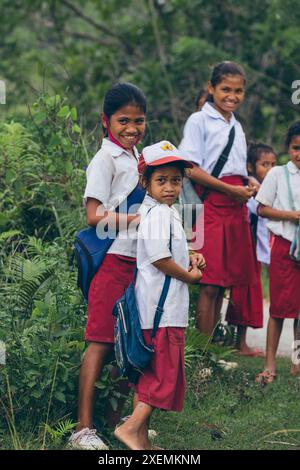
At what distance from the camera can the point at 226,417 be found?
563 cm

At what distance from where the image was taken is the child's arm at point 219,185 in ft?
20.6

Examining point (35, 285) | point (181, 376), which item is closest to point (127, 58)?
point (35, 285)

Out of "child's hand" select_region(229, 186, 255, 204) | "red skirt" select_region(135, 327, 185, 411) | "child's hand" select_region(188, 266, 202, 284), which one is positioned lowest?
"red skirt" select_region(135, 327, 185, 411)

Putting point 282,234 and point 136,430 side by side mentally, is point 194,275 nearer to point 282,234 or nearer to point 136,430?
point 136,430

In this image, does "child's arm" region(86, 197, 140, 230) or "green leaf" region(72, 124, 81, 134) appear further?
"green leaf" region(72, 124, 81, 134)

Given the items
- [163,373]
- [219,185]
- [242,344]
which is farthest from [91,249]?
→ [242,344]

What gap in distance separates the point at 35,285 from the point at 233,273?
4.94ft

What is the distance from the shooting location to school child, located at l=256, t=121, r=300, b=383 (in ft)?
21.1

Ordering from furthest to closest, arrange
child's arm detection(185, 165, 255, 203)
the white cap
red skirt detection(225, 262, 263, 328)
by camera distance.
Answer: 1. red skirt detection(225, 262, 263, 328)
2. child's arm detection(185, 165, 255, 203)
3. the white cap

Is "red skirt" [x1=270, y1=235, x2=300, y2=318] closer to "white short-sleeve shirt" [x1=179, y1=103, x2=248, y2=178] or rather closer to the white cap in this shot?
"white short-sleeve shirt" [x1=179, y1=103, x2=248, y2=178]

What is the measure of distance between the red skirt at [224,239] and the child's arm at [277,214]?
0.49 feet

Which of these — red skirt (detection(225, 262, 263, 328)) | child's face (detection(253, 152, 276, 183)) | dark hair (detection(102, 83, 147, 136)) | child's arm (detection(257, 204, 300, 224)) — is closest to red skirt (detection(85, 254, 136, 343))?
dark hair (detection(102, 83, 147, 136))

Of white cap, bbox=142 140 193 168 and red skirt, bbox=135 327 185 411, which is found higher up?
white cap, bbox=142 140 193 168
